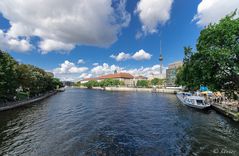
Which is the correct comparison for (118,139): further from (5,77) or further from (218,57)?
(5,77)

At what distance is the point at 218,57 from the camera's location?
20.9m

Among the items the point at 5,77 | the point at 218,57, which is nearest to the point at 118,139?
the point at 218,57

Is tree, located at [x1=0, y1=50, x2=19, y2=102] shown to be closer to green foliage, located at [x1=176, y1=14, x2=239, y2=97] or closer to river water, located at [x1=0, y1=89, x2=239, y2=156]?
river water, located at [x1=0, y1=89, x2=239, y2=156]

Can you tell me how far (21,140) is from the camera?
17344 millimetres

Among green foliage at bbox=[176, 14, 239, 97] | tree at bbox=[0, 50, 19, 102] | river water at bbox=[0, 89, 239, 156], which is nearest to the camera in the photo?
river water at bbox=[0, 89, 239, 156]

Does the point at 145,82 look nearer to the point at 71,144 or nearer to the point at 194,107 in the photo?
the point at 194,107

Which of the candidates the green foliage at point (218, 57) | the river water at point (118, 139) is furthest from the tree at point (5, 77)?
the green foliage at point (218, 57)

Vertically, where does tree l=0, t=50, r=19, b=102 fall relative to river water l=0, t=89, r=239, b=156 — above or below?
above

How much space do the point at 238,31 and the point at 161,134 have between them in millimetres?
17215

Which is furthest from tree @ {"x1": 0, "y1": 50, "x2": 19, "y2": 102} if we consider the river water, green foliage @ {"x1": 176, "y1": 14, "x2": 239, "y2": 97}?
green foliage @ {"x1": 176, "y1": 14, "x2": 239, "y2": 97}

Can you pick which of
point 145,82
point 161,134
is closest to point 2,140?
point 161,134

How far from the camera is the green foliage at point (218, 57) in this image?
21109 millimetres

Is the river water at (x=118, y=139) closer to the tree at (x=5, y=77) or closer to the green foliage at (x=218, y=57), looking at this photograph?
the green foliage at (x=218, y=57)

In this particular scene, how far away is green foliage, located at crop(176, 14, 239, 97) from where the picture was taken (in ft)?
69.3
